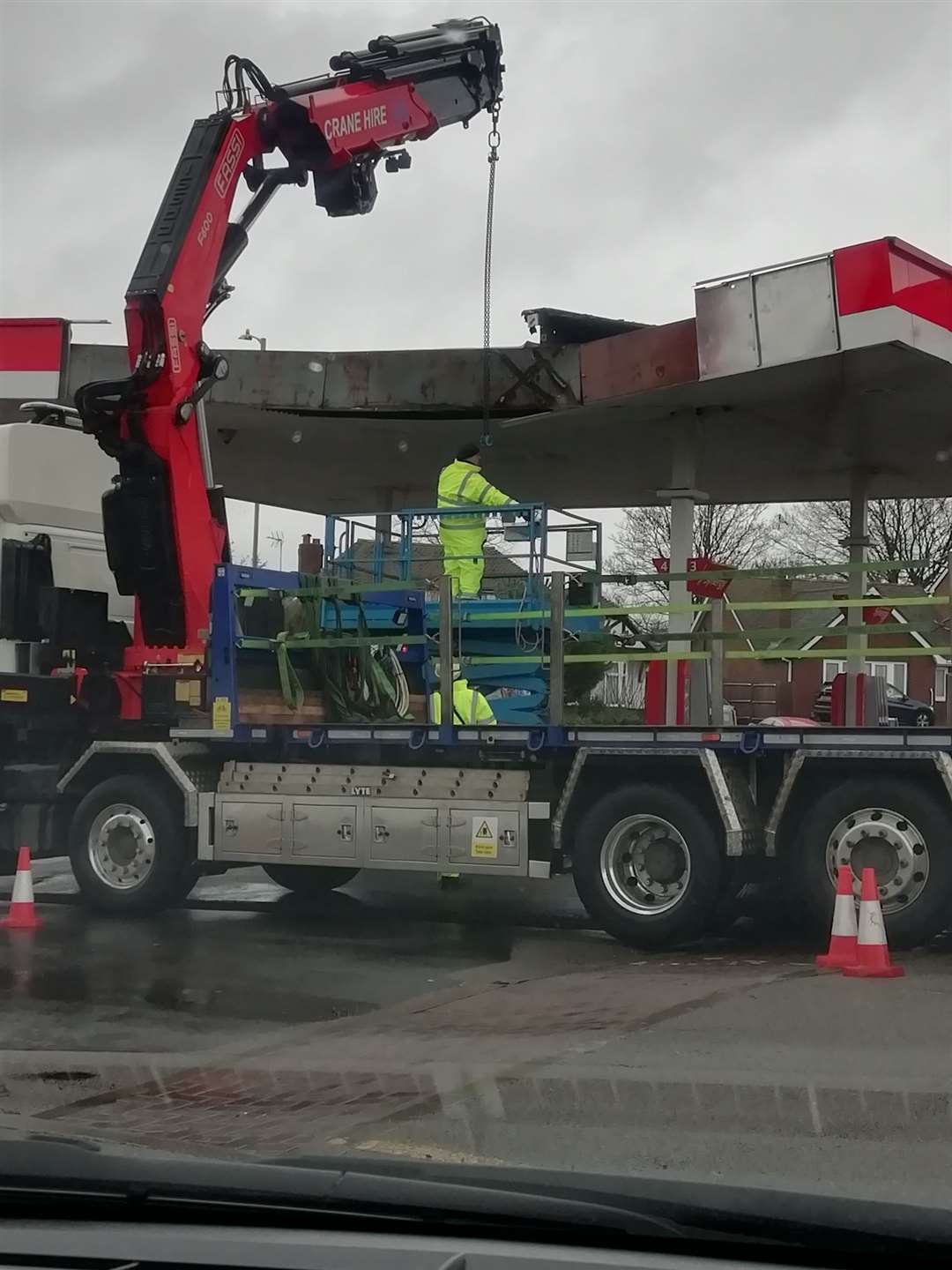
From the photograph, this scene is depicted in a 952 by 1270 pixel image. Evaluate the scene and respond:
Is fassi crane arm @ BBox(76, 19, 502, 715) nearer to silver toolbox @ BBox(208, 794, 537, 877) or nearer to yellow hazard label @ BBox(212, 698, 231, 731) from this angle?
yellow hazard label @ BBox(212, 698, 231, 731)

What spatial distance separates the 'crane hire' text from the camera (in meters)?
13.1

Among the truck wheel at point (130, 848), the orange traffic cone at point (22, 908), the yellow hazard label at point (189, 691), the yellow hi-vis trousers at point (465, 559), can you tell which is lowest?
the orange traffic cone at point (22, 908)

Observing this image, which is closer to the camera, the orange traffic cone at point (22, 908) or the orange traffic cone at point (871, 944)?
the orange traffic cone at point (871, 944)

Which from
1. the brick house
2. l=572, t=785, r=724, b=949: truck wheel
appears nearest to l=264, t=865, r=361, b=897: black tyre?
l=572, t=785, r=724, b=949: truck wheel

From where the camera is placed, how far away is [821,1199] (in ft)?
9.64

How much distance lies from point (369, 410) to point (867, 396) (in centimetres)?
587

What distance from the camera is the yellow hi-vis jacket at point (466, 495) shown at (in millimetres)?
12469

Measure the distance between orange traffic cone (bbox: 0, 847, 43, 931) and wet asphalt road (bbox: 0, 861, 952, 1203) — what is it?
0.62 feet

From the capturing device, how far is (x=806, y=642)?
33.3 feet

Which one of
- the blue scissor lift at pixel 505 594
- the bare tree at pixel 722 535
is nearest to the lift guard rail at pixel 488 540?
the blue scissor lift at pixel 505 594

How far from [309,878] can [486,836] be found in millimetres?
2955

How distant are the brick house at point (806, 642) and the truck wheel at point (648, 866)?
1261 millimetres

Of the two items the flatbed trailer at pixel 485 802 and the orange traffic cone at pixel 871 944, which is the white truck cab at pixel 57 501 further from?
the orange traffic cone at pixel 871 944

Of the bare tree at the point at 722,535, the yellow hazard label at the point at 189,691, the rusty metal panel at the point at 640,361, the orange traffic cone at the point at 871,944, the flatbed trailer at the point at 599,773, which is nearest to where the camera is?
the orange traffic cone at the point at 871,944
